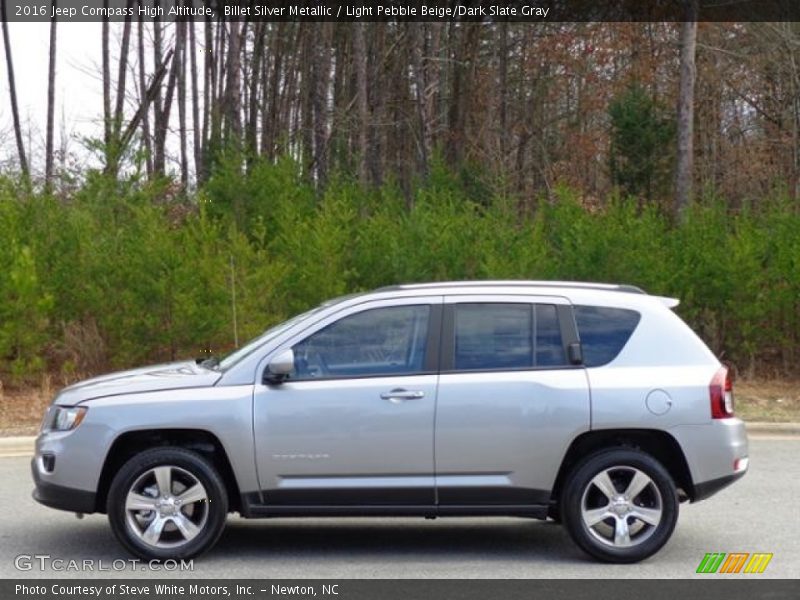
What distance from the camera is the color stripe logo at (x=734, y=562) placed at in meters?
7.10

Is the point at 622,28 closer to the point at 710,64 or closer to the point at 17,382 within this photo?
the point at 710,64

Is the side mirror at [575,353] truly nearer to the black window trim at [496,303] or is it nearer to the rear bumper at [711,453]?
the black window trim at [496,303]

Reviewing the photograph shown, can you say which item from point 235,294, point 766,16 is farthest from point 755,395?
point 766,16

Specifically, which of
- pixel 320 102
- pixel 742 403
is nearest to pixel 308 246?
pixel 742 403

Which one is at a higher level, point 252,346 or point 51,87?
point 51,87

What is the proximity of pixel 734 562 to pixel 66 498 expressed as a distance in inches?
165

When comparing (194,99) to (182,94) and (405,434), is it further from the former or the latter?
(405,434)

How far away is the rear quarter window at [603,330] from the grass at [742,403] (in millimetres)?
6511

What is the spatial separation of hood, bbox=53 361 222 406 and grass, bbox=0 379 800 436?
561 cm

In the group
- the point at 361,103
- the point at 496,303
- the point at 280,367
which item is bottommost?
the point at 280,367

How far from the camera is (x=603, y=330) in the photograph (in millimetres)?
7379

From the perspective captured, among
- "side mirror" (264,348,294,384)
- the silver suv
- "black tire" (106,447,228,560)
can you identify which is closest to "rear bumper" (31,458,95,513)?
the silver suv

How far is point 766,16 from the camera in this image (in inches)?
1350
